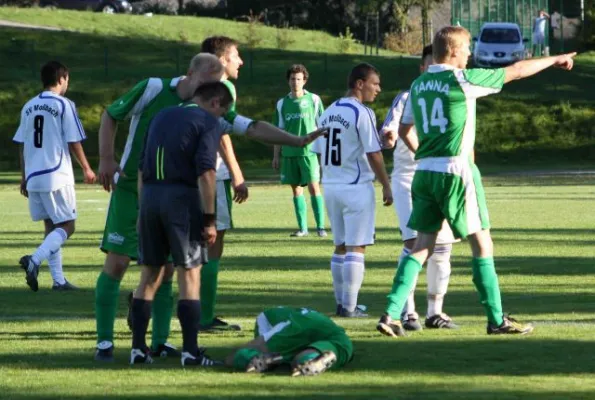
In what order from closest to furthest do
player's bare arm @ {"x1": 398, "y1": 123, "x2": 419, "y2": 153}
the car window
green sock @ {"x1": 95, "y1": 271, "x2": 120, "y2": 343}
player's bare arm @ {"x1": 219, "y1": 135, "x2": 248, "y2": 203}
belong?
green sock @ {"x1": 95, "y1": 271, "x2": 120, "y2": 343} < player's bare arm @ {"x1": 219, "y1": 135, "x2": 248, "y2": 203} < player's bare arm @ {"x1": 398, "y1": 123, "x2": 419, "y2": 153} < the car window

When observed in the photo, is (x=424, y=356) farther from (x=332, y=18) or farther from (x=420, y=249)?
(x=332, y=18)

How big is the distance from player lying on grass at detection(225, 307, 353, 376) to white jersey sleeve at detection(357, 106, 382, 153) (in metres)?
2.86

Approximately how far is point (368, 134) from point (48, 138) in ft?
12.4

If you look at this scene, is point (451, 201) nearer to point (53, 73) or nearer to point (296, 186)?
point (53, 73)

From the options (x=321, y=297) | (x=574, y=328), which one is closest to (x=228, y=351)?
(x=574, y=328)

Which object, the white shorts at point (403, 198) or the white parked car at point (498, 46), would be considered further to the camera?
the white parked car at point (498, 46)

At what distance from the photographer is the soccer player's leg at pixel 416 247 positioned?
1045cm

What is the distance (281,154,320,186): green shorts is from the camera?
68.0 ft

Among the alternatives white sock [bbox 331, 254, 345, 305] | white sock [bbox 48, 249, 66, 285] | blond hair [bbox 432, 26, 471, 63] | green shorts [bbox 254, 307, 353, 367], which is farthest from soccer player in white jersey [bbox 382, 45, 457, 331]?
white sock [bbox 48, 249, 66, 285]

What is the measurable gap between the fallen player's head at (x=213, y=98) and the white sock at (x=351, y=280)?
300 cm

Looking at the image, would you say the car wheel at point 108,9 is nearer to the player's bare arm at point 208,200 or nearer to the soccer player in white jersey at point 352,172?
the soccer player in white jersey at point 352,172

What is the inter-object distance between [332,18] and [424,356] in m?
73.3

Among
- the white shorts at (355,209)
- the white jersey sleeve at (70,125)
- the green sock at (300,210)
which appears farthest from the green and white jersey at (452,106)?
the green sock at (300,210)

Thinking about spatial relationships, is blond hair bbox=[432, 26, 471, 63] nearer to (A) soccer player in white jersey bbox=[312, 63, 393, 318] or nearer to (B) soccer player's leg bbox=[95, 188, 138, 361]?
(A) soccer player in white jersey bbox=[312, 63, 393, 318]
